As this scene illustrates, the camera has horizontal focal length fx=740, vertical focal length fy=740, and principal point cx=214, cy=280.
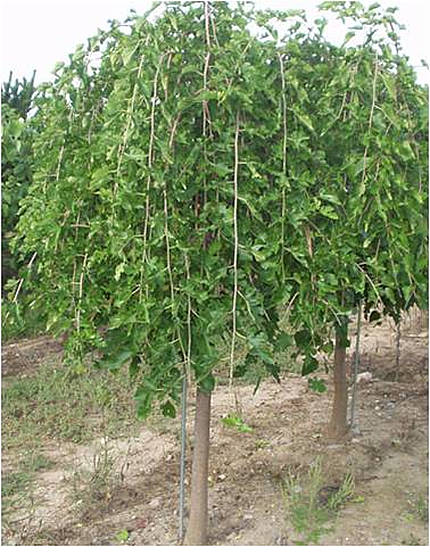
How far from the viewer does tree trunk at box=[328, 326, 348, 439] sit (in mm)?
3191

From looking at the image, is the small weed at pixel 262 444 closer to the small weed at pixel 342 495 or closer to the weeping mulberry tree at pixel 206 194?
the small weed at pixel 342 495

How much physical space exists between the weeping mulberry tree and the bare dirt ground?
2.68ft

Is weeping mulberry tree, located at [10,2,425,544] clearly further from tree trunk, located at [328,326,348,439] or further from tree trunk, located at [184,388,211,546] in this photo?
tree trunk, located at [328,326,348,439]

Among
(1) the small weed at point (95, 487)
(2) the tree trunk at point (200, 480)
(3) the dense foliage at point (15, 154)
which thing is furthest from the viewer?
(1) the small weed at point (95, 487)

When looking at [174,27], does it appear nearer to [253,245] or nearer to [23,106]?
[253,245]

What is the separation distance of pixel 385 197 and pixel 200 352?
2.21 feet

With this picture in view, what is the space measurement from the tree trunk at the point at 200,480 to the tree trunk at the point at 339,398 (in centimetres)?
94

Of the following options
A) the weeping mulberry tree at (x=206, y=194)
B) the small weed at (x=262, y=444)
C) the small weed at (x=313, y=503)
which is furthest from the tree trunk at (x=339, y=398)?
the weeping mulberry tree at (x=206, y=194)

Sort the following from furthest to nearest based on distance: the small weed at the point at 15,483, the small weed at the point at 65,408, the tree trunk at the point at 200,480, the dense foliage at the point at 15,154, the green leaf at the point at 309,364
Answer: the small weed at the point at 65,408
the small weed at the point at 15,483
the tree trunk at the point at 200,480
the dense foliage at the point at 15,154
the green leaf at the point at 309,364

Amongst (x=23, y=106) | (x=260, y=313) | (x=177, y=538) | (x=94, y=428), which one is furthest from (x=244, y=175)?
(x=23, y=106)

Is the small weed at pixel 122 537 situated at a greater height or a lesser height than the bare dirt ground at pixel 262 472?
lesser

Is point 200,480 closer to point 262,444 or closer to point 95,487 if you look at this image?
point 95,487

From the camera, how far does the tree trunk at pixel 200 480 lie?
7.88ft

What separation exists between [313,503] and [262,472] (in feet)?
1.47
